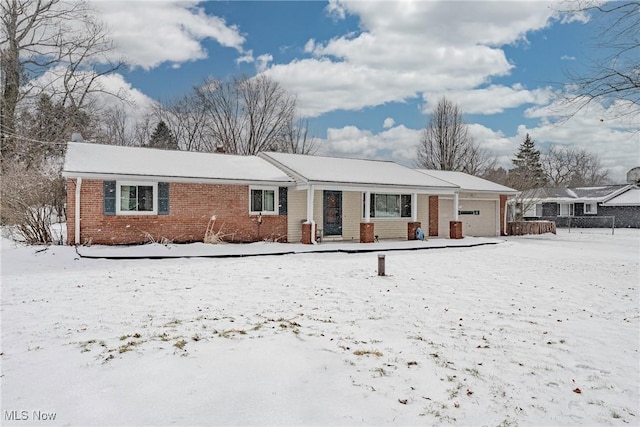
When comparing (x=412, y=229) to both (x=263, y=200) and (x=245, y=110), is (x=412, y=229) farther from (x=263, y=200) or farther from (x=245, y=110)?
(x=245, y=110)

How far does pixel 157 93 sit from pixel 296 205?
25.8m

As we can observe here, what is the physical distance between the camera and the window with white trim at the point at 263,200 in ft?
52.5

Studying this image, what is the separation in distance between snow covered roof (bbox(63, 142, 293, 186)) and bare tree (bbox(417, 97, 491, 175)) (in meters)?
22.8

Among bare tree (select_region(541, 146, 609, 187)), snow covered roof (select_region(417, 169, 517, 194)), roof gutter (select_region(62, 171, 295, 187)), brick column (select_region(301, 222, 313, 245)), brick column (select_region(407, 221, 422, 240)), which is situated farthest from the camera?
bare tree (select_region(541, 146, 609, 187))

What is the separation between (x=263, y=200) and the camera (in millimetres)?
16234

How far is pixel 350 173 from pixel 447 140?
21632 mm

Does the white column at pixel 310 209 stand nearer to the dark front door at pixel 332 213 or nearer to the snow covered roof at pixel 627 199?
the dark front door at pixel 332 213

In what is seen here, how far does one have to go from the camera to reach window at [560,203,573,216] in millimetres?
35219

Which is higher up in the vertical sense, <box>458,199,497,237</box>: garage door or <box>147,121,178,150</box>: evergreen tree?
<box>147,121,178,150</box>: evergreen tree

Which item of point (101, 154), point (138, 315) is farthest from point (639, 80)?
point (101, 154)

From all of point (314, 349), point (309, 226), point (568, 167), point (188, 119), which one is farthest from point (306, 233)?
point (568, 167)

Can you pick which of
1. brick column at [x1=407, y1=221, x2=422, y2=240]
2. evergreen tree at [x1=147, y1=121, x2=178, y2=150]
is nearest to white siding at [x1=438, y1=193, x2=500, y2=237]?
brick column at [x1=407, y1=221, x2=422, y2=240]

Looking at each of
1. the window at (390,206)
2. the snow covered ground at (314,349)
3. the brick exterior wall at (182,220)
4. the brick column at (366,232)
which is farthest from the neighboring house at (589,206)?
the snow covered ground at (314,349)

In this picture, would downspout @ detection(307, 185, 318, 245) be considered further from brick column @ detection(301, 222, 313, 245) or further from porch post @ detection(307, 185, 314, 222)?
brick column @ detection(301, 222, 313, 245)
